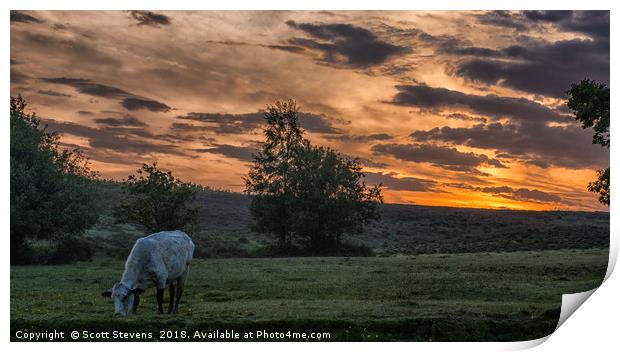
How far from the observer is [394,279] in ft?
128

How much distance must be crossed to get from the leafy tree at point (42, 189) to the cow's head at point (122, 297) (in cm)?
2713

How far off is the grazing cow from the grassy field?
67 cm

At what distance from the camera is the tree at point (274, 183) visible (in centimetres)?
6431

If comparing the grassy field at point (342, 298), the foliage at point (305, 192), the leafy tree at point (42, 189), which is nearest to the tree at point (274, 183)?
the foliage at point (305, 192)

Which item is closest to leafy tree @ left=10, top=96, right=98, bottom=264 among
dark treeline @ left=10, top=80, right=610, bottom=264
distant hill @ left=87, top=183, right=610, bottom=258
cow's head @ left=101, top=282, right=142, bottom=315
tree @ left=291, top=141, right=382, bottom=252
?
dark treeline @ left=10, top=80, right=610, bottom=264

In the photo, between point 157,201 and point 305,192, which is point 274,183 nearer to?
point 305,192

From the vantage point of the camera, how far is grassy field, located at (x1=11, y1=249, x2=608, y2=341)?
76.5ft

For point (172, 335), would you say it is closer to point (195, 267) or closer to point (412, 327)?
point (412, 327)

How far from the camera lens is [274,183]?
6512cm

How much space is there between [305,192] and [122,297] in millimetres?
41743

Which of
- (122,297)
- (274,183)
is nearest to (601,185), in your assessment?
(122,297)

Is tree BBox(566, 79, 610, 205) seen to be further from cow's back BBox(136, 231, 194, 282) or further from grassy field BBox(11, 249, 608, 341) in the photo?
cow's back BBox(136, 231, 194, 282)
